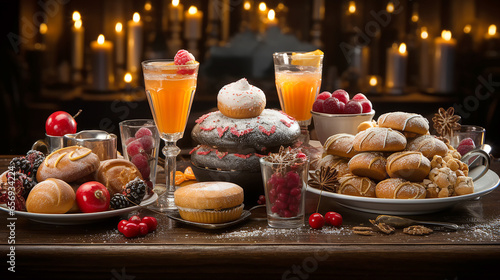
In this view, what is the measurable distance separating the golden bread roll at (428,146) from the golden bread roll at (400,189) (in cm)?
10

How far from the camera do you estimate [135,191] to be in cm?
132

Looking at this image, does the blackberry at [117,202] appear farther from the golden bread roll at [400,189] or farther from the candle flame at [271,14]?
the candle flame at [271,14]

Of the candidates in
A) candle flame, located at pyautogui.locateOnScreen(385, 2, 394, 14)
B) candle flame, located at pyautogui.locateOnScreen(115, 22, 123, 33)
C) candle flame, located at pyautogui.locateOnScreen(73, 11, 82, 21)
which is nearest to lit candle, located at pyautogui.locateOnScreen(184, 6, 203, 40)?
candle flame, located at pyautogui.locateOnScreen(115, 22, 123, 33)

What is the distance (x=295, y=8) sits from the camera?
13.0 ft

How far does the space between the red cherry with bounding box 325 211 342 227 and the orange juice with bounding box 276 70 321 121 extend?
26.0 inches

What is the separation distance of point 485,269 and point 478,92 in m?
3.44

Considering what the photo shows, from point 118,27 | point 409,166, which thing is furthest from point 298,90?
point 118,27

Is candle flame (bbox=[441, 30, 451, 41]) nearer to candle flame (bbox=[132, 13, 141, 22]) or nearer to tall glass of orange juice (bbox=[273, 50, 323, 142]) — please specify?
candle flame (bbox=[132, 13, 141, 22])

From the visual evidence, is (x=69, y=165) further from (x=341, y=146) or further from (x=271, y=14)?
(x=271, y=14)

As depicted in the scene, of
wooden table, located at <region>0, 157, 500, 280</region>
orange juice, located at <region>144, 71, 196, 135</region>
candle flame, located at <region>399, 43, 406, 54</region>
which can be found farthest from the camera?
candle flame, located at <region>399, 43, 406, 54</region>

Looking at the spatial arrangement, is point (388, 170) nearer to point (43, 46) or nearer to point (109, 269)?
point (109, 269)

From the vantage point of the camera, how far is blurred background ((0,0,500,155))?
157 inches

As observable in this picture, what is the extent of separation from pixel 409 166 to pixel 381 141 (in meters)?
0.10

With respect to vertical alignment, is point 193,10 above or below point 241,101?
above
